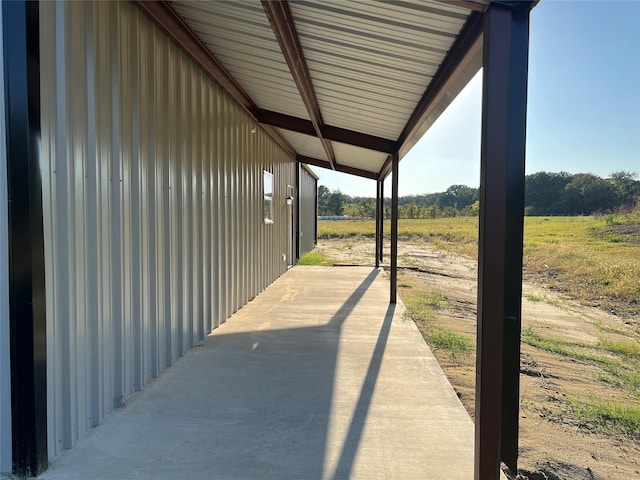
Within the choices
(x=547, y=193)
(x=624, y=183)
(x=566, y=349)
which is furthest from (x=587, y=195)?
(x=566, y=349)

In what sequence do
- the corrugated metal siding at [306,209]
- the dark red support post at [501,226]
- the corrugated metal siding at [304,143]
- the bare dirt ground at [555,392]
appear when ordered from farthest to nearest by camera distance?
the corrugated metal siding at [306,209] < the corrugated metal siding at [304,143] < the bare dirt ground at [555,392] < the dark red support post at [501,226]

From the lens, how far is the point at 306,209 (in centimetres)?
1479

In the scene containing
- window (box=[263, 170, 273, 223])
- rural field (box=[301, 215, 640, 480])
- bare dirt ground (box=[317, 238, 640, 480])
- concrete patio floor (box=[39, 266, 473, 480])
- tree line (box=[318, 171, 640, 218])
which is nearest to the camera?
concrete patio floor (box=[39, 266, 473, 480])

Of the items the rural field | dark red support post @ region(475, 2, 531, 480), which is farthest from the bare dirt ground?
dark red support post @ region(475, 2, 531, 480)

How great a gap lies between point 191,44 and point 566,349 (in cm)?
549

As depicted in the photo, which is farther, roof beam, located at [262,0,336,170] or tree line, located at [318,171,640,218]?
tree line, located at [318,171,640,218]

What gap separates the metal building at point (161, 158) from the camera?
197 cm

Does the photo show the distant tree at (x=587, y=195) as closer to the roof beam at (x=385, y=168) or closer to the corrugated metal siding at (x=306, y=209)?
the corrugated metal siding at (x=306, y=209)

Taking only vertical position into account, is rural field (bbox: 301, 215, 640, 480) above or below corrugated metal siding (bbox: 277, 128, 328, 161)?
below

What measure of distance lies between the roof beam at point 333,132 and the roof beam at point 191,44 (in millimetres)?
737

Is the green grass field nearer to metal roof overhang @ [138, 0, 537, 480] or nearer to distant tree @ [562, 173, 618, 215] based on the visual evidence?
metal roof overhang @ [138, 0, 537, 480]

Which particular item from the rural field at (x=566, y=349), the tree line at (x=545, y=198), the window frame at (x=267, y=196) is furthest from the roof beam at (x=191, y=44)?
the tree line at (x=545, y=198)

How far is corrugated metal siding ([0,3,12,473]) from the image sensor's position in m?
1.99

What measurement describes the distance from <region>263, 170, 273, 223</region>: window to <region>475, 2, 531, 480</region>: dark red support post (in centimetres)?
604
